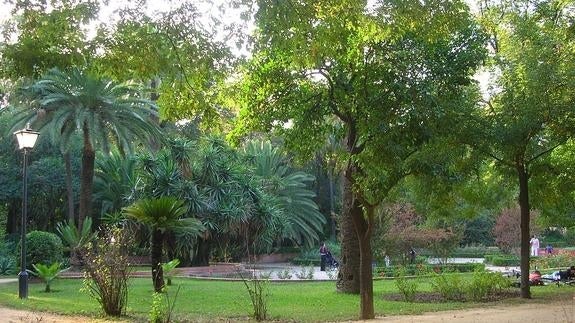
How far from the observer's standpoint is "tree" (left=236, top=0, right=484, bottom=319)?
1030 centimetres

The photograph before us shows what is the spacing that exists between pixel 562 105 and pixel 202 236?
67.7ft

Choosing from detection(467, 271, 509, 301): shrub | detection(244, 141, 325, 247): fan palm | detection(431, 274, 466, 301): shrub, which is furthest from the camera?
detection(244, 141, 325, 247): fan palm

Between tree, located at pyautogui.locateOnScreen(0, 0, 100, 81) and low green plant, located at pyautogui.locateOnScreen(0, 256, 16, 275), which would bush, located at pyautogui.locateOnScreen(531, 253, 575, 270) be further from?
tree, located at pyautogui.locateOnScreen(0, 0, 100, 81)

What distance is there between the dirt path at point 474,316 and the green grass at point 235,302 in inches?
Answer: 24.9

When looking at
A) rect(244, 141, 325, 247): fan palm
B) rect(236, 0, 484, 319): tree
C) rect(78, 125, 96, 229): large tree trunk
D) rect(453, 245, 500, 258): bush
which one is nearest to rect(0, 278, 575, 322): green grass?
rect(236, 0, 484, 319): tree

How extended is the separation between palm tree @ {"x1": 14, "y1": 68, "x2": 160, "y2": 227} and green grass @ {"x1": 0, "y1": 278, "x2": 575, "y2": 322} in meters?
8.62

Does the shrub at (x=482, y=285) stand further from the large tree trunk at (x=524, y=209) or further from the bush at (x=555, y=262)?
the bush at (x=555, y=262)

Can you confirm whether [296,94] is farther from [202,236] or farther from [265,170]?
[265,170]

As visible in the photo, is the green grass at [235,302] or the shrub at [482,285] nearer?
the green grass at [235,302]

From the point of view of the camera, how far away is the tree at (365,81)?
406 inches

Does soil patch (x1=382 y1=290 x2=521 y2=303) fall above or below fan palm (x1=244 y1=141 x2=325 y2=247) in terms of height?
below

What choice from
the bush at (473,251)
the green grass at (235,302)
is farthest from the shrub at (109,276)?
the bush at (473,251)

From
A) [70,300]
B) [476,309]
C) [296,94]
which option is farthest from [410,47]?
[70,300]

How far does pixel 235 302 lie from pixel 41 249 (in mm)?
10296
